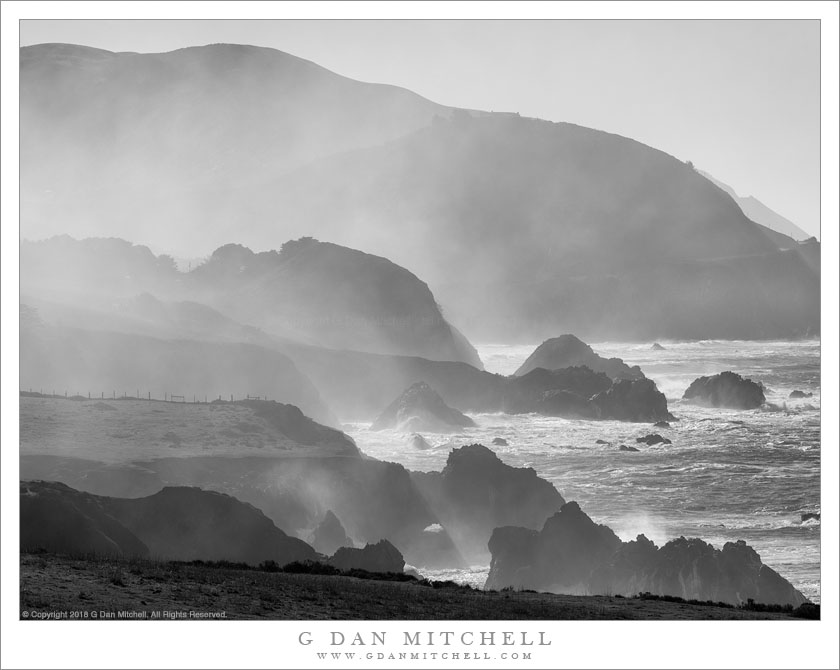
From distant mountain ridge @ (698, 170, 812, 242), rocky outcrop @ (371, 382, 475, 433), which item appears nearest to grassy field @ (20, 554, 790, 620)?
rocky outcrop @ (371, 382, 475, 433)

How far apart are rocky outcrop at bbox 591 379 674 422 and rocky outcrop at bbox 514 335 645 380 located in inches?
14.8

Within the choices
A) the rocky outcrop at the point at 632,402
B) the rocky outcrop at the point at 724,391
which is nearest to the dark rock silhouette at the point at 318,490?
the rocky outcrop at the point at 632,402

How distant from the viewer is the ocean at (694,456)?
27.1 meters

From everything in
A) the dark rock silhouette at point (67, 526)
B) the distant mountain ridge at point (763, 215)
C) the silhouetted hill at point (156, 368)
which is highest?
the distant mountain ridge at point (763, 215)

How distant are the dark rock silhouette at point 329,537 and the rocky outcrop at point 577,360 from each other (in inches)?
330

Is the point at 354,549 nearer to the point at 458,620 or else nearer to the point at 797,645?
the point at 458,620

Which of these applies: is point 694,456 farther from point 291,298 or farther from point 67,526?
point 67,526

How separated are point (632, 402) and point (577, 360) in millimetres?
2237

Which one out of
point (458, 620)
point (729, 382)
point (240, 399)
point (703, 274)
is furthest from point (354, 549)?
point (703, 274)

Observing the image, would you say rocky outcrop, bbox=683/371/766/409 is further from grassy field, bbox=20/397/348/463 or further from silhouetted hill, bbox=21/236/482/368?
grassy field, bbox=20/397/348/463

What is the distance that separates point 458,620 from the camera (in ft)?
65.3

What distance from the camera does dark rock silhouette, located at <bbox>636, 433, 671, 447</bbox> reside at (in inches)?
1165

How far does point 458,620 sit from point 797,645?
23.8ft

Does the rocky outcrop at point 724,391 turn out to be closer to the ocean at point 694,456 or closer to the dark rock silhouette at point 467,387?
the ocean at point 694,456
